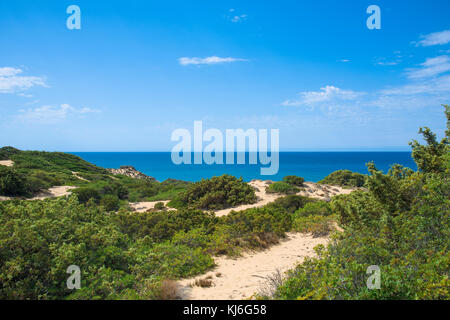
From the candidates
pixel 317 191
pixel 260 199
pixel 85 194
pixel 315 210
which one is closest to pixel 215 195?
pixel 260 199

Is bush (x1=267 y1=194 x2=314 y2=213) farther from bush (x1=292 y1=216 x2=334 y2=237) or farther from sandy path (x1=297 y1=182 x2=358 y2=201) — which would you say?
bush (x1=292 y1=216 x2=334 y2=237)

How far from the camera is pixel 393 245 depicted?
623 centimetres

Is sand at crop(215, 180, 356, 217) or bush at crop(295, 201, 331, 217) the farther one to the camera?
sand at crop(215, 180, 356, 217)

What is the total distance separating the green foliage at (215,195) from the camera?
1986 centimetres

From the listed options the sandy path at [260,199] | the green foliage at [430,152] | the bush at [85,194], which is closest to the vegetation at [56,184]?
the bush at [85,194]

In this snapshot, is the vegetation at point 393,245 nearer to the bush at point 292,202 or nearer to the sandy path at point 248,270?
the sandy path at point 248,270

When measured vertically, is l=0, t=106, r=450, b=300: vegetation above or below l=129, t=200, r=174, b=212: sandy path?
above

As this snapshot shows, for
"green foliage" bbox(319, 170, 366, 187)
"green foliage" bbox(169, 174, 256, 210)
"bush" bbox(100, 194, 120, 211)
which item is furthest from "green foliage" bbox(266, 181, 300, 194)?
"bush" bbox(100, 194, 120, 211)

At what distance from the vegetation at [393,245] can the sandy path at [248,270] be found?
1.09 meters

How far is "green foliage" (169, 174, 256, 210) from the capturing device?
19.9 m

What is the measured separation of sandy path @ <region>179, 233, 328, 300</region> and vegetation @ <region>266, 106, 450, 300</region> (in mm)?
1095

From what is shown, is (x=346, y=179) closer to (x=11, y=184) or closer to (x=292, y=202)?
(x=292, y=202)

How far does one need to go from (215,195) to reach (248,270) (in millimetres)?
12069
